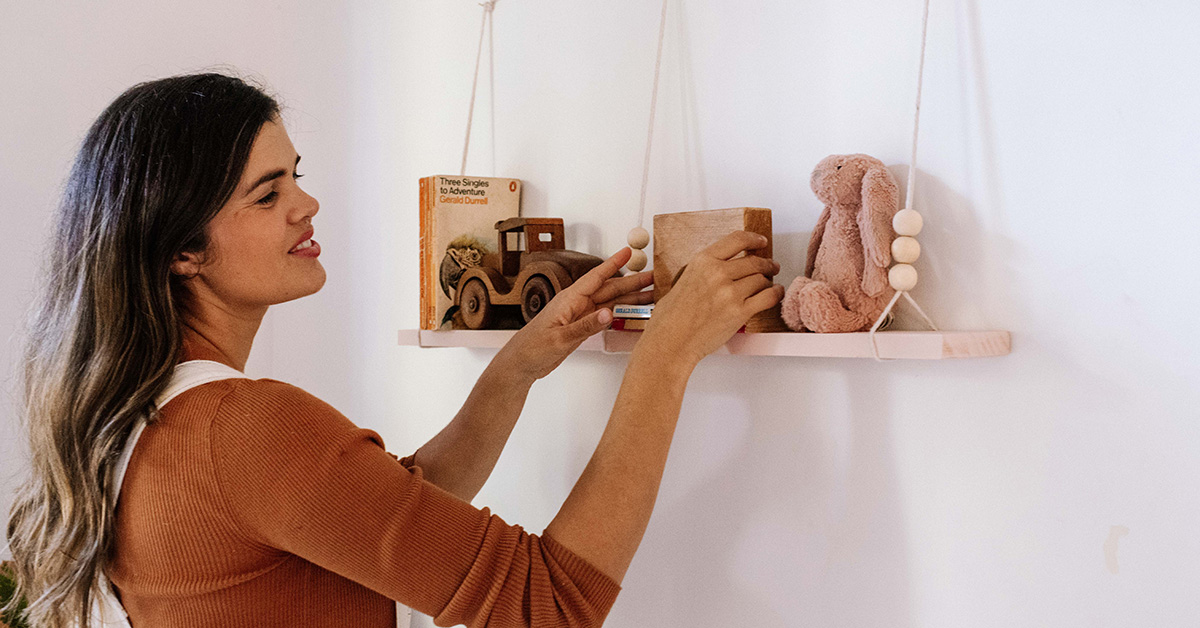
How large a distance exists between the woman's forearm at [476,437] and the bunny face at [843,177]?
0.42m

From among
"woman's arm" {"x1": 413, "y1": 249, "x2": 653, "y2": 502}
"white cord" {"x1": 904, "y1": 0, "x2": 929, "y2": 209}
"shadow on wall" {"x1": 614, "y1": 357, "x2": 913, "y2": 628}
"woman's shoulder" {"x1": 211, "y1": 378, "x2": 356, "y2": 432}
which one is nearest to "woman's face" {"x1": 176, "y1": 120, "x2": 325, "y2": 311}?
"woman's shoulder" {"x1": 211, "y1": 378, "x2": 356, "y2": 432}

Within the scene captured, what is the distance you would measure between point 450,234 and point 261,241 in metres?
0.32

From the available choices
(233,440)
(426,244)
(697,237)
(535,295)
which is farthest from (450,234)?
(233,440)

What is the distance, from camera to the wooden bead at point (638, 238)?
988 mm

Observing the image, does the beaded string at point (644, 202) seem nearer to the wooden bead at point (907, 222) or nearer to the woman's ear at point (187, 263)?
the wooden bead at point (907, 222)

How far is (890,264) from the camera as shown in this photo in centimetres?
79

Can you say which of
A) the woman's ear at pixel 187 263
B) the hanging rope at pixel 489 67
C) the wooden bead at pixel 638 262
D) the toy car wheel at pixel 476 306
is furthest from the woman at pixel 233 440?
the hanging rope at pixel 489 67

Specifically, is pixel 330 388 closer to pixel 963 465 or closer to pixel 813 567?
pixel 813 567

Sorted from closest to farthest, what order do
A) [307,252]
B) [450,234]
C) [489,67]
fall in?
1. [307,252]
2. [450,234]
3. [489,67]

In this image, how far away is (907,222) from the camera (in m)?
0.77

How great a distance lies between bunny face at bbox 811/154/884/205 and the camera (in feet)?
2.63

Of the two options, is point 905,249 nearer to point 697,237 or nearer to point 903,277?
point 903,277

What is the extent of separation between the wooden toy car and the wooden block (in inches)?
5.1

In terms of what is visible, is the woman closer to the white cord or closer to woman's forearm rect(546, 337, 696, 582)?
woman's forearm rect(546, 337, 696, 582)
